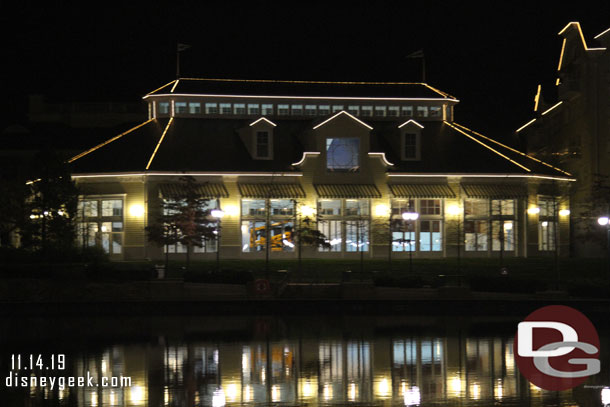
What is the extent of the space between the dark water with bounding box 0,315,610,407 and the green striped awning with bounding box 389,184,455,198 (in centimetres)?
2618

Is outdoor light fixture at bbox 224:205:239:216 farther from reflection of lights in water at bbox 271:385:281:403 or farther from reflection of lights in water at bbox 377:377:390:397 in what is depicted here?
reflection of lights in water at bbox 271:385:281:403

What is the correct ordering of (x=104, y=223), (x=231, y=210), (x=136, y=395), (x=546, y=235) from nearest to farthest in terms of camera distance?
(x=136, y=395) → (x=231, y=210) → (x=104, y=223) → (x=546, y=235)

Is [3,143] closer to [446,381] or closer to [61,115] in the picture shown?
[61,115]

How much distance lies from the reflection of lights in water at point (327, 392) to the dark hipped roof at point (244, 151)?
41.5 m

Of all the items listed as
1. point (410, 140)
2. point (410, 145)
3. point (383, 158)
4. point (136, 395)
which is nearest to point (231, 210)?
point (383, 158)

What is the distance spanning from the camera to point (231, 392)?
Answer: 20594 millimetres

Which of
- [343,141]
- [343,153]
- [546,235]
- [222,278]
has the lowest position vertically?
[222,278]

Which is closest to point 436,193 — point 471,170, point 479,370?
point 471,170

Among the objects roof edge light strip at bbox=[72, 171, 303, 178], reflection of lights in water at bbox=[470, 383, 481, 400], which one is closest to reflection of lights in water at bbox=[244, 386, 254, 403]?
reflection of lights in water at bbox=[470, 383, 481, 400]

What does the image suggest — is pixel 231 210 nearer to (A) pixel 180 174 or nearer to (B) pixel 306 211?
(A) pixel 180 174

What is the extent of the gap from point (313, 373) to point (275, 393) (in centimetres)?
293

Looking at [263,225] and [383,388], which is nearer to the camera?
[383,388]

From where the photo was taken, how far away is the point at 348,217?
209ft

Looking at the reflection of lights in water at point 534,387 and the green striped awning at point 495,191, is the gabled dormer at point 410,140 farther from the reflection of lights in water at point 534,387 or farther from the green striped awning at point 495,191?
the reflection of lights in water at point 534,387
